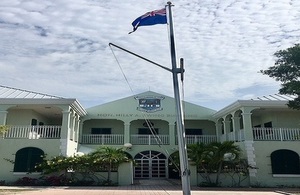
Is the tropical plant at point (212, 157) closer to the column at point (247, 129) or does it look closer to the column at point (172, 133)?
the column at point (247, 129)

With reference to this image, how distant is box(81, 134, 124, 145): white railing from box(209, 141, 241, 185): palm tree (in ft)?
29.5

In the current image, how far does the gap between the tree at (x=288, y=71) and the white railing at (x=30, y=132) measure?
13.0m

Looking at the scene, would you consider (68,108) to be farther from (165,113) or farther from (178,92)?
(178,92)

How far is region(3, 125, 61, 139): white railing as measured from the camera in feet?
61.2

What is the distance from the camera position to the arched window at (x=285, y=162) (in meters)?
18.1

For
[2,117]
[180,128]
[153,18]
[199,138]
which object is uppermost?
[153,18]

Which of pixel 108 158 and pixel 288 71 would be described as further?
pixel 108 158

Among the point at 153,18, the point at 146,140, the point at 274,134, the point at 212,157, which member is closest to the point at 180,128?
the point at 153,18

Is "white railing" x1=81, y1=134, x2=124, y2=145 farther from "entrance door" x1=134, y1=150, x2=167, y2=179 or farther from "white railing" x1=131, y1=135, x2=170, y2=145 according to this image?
"entrance door" x1=134, y1=150, x2=167, y2=179

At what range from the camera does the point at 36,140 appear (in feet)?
60.1

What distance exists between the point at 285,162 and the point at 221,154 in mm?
4404

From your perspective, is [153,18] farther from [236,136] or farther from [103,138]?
[103,138]

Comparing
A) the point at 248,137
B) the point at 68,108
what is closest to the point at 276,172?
the point at 248,137

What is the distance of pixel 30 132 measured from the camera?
1900 centimetres
